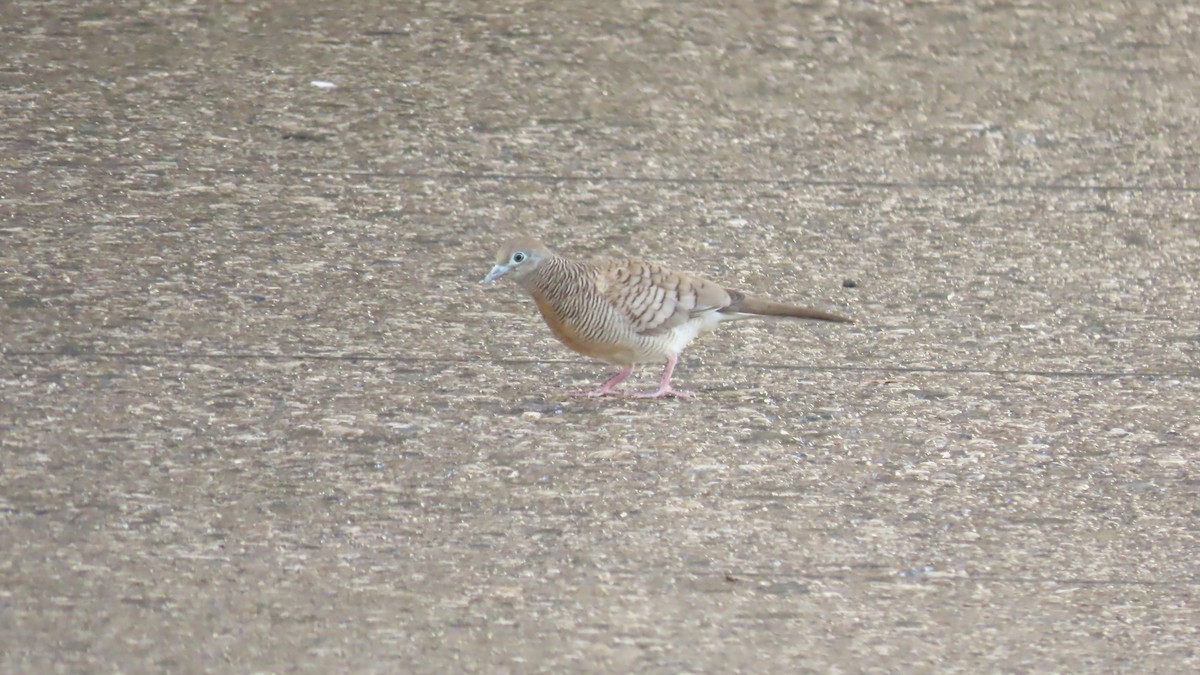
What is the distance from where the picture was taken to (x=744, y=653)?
3766 mm

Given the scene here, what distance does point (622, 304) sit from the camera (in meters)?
5.00

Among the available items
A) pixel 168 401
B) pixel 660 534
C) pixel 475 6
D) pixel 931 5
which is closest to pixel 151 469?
pixel 168 401

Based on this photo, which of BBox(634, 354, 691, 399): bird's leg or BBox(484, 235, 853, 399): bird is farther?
BBox(634, 354, 691, 399): bird's leg

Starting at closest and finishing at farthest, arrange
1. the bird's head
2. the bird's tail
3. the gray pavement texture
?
the gray pavement texture
the bird's head
the bird's tail

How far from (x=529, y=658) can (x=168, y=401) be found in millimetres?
1745

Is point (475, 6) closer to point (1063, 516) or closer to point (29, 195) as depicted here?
point (29, 195)

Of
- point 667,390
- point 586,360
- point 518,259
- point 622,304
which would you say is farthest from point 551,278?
point 586,360

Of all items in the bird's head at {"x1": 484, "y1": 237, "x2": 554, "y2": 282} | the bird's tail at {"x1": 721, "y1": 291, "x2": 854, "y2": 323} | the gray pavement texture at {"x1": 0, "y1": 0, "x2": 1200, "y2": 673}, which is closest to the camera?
the gray pavement texture at {"x1": 0, "y1": 0, "x2": 1200, "y2": 673}

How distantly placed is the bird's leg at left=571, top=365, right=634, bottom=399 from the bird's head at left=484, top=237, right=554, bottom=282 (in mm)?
462

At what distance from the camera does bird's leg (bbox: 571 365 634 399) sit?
5207 mm

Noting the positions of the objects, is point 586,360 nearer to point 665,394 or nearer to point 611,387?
point 611,387

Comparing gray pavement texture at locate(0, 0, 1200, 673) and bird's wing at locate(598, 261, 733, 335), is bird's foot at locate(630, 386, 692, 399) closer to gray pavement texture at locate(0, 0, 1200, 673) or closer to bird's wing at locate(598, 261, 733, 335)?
gray pavement texture at locate(0, 0, 1200, 673)

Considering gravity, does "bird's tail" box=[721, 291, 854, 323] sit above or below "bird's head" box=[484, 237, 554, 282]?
below

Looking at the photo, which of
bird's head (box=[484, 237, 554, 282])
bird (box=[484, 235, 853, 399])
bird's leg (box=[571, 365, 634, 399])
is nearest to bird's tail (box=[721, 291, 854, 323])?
bird (box=[484, 235, 853, 399])
